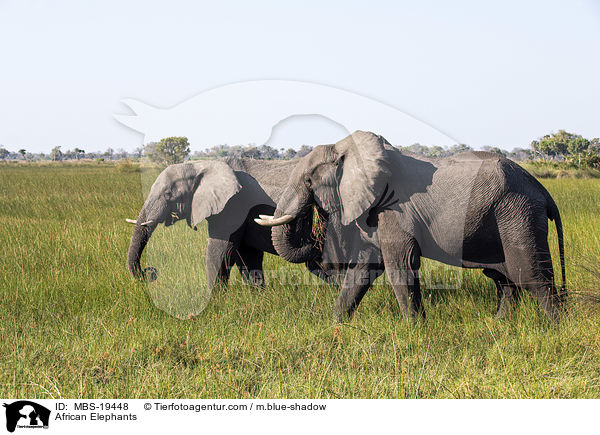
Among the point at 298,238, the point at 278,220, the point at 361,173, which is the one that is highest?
the point at 361,173

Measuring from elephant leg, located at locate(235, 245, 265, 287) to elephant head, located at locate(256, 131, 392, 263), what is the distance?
37.5 inches

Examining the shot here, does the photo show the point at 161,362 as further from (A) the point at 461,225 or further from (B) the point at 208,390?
(A) the point at 461,225

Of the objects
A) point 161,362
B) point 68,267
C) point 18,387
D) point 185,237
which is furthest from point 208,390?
point 68,267

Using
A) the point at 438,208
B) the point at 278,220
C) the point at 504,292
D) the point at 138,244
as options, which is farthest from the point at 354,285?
the point at 138,244

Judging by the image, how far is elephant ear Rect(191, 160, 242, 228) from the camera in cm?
542

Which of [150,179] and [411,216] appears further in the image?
[150,179]

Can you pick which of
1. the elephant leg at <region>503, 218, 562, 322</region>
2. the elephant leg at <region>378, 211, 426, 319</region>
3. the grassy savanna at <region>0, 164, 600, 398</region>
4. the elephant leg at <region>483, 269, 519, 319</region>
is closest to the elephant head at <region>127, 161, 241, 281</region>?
the grassy savanna at <region>0, 164, 600, 398</region>

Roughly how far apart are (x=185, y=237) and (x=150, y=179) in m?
0.64

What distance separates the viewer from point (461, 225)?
14.3ft

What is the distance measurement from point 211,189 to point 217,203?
0.15 metres

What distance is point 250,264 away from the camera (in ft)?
19.1

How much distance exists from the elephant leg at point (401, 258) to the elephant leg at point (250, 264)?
5.32 ft

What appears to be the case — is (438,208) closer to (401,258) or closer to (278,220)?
(401,258)
